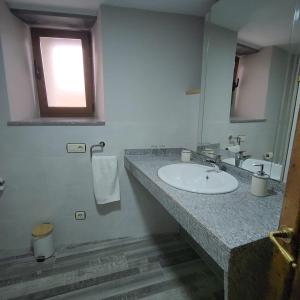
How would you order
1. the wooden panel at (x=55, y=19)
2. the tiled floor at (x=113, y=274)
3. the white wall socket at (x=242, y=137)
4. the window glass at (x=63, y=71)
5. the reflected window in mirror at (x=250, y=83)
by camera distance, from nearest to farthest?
the reflected window in mirror at (x=250, y=83)
the white wall socket at (x=242, y=137)
the tiled floor at (x=113, y=274)
the wooden panel at (x=55, y=19)
the window glass at (x=63, y=71)

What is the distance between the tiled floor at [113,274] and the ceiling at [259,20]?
1.67 meters

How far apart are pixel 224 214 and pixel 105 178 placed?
121 cm

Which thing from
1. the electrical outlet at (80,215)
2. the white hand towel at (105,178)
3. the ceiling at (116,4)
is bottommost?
the electrical outlet at (80,215)

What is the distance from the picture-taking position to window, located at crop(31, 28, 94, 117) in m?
2.05

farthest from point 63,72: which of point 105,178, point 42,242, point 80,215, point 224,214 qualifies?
point 224,214

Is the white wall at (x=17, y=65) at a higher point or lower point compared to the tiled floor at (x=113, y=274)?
higher

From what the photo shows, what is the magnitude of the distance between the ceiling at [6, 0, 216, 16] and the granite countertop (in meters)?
1.29

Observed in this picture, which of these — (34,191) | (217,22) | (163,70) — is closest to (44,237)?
(34,191)

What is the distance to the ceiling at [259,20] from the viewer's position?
3.54ft

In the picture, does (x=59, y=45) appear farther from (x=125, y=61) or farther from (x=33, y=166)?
(x=33, y=166)

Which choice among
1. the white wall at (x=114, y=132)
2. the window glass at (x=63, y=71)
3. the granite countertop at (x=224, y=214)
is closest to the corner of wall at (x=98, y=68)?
the white wall at (x=114, y=132)

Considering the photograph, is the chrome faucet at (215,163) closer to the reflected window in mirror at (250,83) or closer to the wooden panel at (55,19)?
the reflected window in mirror at (250,83)

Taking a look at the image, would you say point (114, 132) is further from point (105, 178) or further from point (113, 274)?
point (113, 274)

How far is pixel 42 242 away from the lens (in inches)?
70.1
